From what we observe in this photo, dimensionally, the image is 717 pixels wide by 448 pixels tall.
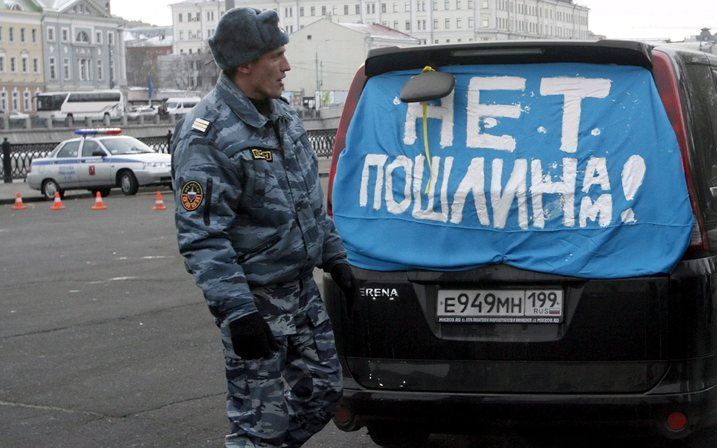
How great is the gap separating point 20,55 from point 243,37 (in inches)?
5539

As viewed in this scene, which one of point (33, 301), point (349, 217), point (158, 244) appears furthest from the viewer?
point (158, 244)

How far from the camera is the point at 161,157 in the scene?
103 ft

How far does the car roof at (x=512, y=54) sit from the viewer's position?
505 centimetres

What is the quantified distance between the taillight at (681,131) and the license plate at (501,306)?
55 cm

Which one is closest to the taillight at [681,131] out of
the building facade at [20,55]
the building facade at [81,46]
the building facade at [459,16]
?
the building facade at [20,55]

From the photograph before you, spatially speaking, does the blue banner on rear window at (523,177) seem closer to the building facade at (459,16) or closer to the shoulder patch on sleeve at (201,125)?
the shoulder patch on sleeve at (201,125)

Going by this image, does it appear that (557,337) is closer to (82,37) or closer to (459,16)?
(82,37)

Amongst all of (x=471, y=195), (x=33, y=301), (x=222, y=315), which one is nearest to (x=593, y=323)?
(x=471, y=195)

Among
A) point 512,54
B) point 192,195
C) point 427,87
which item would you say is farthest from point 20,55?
point 192,195

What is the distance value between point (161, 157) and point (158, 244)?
14721 millimetres

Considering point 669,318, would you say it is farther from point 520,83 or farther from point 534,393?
point 520,83

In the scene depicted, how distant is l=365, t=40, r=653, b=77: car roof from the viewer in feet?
16.6

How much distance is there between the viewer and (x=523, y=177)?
508 centimetres

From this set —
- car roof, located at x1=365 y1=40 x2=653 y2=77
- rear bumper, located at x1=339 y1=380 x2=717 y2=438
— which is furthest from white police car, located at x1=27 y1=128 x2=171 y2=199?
rear bumper, located at x1=339 y1=380 x2=717 y2=438
